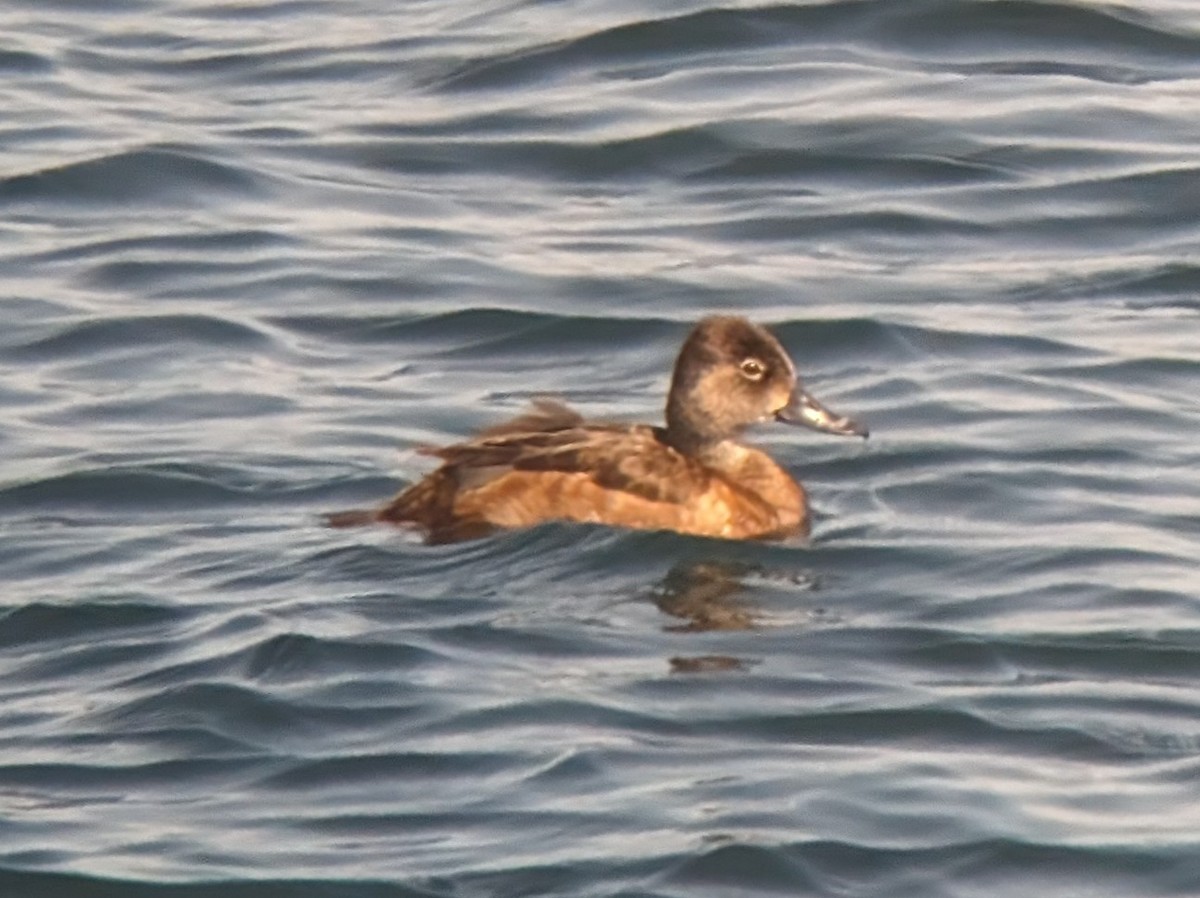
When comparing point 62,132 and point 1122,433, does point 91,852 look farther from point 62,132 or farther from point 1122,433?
point 62,132

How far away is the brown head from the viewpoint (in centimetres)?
1190

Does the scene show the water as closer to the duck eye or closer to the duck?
the duck

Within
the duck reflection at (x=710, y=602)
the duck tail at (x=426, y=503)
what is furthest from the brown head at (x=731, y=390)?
the duck tail at (x=426, y=503)

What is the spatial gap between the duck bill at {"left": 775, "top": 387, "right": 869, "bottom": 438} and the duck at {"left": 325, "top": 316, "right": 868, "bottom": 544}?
2 centimetres

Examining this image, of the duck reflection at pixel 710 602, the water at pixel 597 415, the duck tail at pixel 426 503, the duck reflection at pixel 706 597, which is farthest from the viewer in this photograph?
the duck tail at pixel 426 503

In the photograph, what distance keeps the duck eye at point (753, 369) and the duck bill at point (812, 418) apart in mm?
164

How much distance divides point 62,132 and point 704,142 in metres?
3.20

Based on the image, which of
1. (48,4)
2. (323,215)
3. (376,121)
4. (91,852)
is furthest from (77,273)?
(91,852)

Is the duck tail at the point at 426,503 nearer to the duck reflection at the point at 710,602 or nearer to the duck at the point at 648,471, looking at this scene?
the duck at the point at 648,471

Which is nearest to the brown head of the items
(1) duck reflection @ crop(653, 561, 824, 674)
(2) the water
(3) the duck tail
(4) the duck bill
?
(4) the duck bill

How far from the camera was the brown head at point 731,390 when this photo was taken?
11.9 metres

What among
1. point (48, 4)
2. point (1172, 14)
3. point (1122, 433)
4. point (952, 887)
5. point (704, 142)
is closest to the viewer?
point (952, 887)

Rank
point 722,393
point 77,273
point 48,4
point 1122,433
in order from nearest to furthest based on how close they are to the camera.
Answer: point 722,393 < point 1122,433 < point 77,273 < point 48,4

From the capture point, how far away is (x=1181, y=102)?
17750mm
